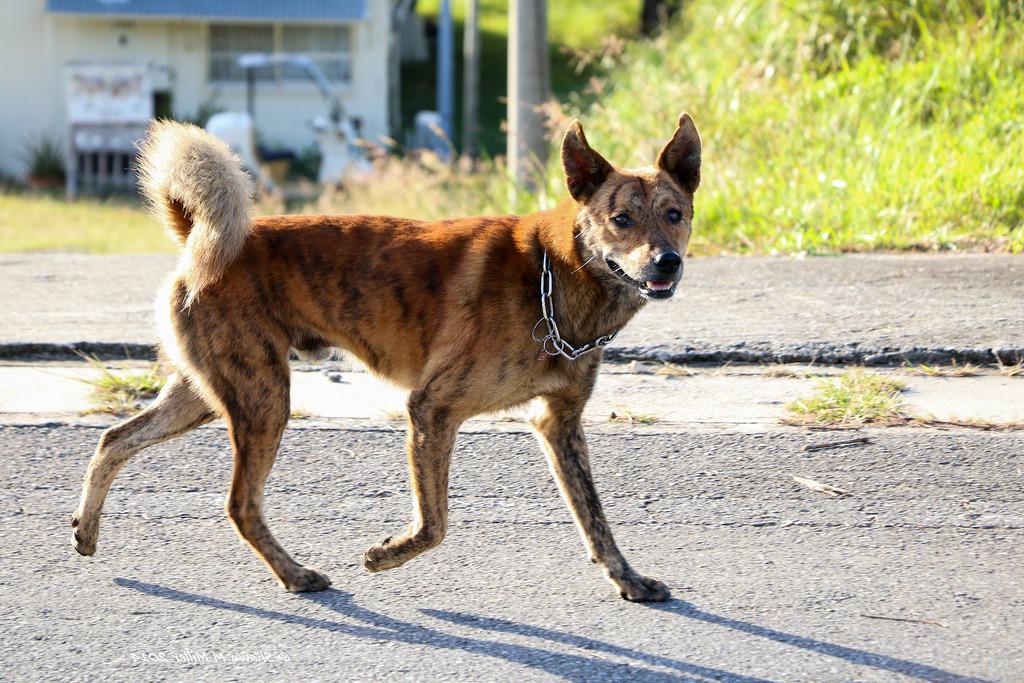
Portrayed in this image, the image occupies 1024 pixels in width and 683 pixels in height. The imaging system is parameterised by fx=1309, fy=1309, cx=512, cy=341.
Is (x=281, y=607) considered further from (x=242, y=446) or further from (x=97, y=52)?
(x=97, y=52)

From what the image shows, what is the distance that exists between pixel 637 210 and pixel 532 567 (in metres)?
1.19

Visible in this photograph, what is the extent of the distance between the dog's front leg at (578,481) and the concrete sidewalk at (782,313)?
6.79 ft

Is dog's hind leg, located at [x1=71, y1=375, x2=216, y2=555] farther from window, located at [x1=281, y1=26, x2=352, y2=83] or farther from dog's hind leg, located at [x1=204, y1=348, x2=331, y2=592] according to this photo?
window, located at [x1=281, y1=26, x2=352, y2=83]

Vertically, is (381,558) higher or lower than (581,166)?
lower

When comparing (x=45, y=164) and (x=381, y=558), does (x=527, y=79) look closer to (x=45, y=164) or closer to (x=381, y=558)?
(x=381, y=558)

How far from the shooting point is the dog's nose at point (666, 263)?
4.02m

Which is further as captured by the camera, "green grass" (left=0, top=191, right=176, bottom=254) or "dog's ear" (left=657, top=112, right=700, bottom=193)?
"green grass" (left=0, top=191, right=176, bottom=254)

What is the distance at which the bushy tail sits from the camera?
418 cm

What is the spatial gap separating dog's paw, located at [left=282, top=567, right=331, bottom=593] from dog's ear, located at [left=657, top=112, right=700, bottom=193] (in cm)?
176

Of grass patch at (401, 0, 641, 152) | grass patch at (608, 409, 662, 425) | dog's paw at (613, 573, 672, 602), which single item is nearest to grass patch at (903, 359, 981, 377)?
grass patch at (608, 409, 662, 425)

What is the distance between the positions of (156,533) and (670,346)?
2842 millimetres

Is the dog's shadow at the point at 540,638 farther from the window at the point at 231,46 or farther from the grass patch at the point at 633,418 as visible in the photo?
the window at the point at 231,46

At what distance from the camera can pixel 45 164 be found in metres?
19.3

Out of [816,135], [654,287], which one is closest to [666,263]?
[654,287]
